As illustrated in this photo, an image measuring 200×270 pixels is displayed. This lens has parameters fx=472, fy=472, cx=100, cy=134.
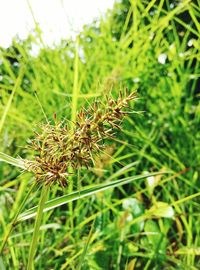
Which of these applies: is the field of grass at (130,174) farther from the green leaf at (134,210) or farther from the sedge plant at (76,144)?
the sedge plant at (76,144)

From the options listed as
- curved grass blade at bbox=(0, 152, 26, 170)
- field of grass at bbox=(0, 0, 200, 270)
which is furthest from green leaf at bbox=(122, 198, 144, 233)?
curved grass blade at bbox=(0, 152, 26, 170)

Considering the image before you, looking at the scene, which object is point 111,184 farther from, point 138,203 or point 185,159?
point 185,159

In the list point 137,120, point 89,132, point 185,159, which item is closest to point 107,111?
point 89,132

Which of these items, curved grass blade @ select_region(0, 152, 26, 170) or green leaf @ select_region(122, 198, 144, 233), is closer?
curved grass blade @ select_region(0, 152, 26, 170)

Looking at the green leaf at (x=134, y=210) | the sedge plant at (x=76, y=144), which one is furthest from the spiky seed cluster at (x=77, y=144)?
the green leaf at (x=134, y=210)

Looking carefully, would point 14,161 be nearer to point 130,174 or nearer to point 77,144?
point 77,144

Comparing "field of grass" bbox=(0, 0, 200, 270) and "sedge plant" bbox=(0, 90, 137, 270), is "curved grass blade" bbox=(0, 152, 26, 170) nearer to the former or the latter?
"sedge plant" bbox=(0, 90, 137, 270)

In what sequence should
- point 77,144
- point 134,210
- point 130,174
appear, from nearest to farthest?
point 77,144 < point 134,210 < point 130,174

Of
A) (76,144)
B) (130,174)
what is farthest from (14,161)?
(130,174)
